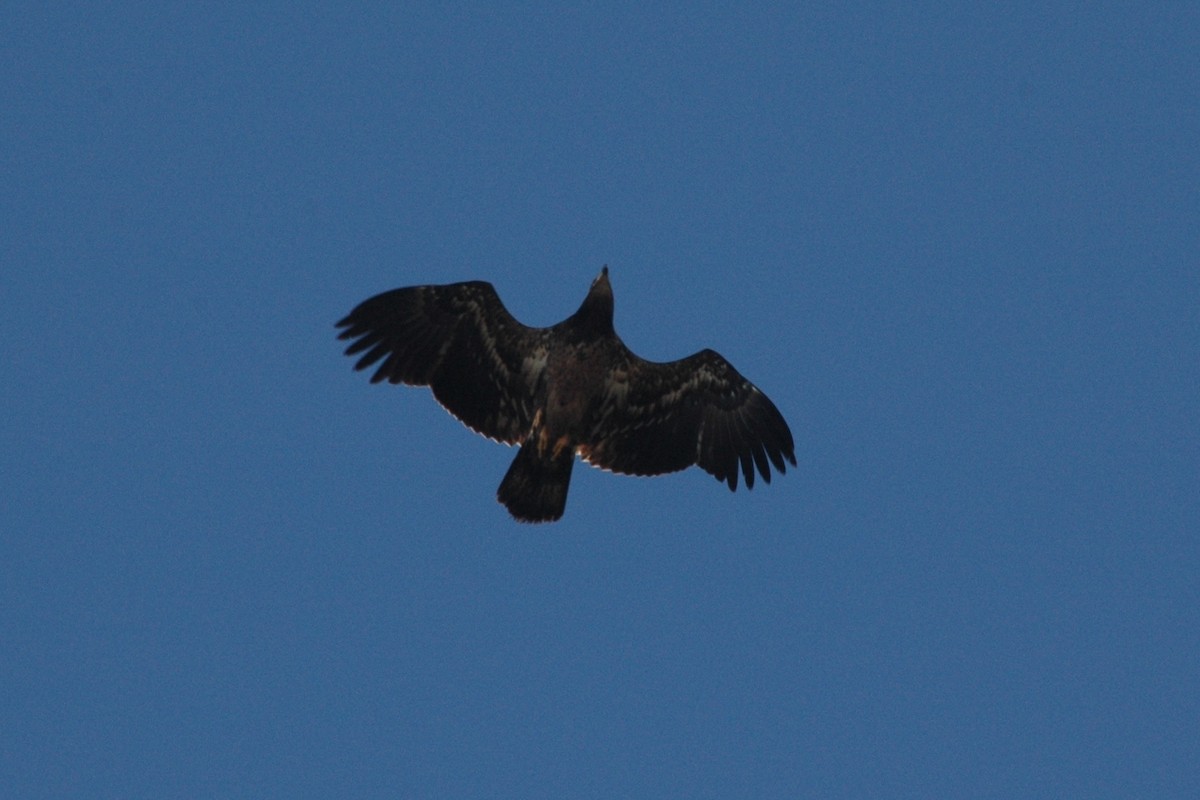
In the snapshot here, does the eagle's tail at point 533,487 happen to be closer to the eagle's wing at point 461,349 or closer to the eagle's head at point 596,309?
the eagle's wing at point 461,349

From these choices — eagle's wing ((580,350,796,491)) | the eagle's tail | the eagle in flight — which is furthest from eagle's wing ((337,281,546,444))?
eagle's wing ((580,350,796,491))

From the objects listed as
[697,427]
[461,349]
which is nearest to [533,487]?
[461,349]

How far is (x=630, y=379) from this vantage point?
736 inches

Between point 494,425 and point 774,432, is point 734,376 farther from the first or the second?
point 494,425

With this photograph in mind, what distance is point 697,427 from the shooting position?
63.0 feet

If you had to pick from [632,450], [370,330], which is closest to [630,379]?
[632,450]

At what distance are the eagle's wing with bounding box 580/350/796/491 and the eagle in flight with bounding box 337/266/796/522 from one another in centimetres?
2

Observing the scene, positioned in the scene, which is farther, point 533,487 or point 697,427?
point 697,427

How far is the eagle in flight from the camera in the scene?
18.3 m

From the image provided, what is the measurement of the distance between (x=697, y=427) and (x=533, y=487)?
2.05m

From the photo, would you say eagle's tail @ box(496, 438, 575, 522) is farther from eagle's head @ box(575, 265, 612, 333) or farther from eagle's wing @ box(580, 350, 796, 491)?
eagle's head @ box(575, 265, 612, 333)

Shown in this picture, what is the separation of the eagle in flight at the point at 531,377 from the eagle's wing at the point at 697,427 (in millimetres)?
19

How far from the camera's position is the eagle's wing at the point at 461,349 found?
60.5 feet

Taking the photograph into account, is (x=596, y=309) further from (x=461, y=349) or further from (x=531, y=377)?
(x=461, y=349)
